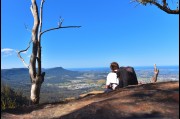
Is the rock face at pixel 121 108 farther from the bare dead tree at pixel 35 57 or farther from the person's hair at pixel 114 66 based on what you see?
the bare dead tree at pixel 35 57

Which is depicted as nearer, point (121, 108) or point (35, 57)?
point (121, 108)

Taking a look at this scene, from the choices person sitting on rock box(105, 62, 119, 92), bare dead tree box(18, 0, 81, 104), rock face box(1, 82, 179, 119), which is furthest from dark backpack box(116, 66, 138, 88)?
bare dead tree box(18, 0, 81, 104)

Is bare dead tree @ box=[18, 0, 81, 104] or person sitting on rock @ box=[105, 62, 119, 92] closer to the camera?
person sitting on rock @ box=[105, 62, 119, 92]

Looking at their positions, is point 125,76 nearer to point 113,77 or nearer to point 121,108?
point 113,77

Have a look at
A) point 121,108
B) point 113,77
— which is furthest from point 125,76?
point 121,108

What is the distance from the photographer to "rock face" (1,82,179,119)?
408 inches

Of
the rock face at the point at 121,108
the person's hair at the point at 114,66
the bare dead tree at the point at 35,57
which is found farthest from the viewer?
the bare dead tree at the point at 35,57

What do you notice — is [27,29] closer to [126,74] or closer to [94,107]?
[126,74]

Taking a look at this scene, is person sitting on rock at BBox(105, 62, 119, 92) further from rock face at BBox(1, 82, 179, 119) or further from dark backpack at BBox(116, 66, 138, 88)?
rock face at BBox(1, 82, 179, 119)

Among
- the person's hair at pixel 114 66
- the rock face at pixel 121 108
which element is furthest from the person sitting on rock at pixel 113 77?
the rock face at pixel 121 108

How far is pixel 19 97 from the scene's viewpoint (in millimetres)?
35062

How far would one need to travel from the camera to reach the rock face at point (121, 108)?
1035 centimetres

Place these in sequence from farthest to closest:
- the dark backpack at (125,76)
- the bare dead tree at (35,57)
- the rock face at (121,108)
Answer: the bare dead tree at (35,57), the dark backpack at (125,76), the rock face at (121,108)

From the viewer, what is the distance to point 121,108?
35.5 ft
